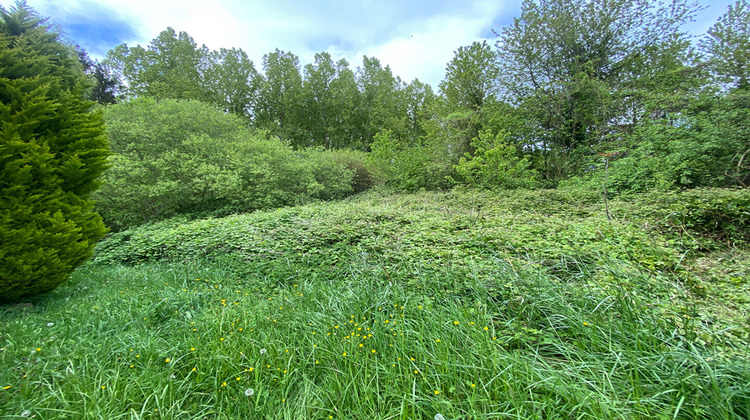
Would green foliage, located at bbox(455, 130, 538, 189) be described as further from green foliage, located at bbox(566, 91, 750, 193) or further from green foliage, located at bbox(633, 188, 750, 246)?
green foliage, located at bbox(633, 188, 750, 246)

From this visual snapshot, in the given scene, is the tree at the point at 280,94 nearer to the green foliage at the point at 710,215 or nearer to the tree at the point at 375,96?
the tree at the point at 375,96

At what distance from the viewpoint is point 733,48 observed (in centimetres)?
694

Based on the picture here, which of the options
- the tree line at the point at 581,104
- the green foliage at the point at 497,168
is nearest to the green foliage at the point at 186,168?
the tree line at the point at 581,104

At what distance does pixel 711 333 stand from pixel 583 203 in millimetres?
5850

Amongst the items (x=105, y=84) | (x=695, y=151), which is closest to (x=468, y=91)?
(x=695, y=151)

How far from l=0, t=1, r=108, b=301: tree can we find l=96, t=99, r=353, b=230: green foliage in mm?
5728

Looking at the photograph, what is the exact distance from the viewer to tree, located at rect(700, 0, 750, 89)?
674 centimetres

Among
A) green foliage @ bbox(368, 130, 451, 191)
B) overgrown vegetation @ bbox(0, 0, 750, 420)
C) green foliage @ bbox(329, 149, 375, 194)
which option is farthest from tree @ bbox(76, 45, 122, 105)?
green foliage @ bbox(368, 130, 451, 191)

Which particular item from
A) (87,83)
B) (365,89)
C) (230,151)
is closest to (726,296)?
(87,83)

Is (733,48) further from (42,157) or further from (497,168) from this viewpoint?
(42,157)

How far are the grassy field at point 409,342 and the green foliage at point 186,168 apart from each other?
6.66 m

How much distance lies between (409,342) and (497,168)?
28.7ft

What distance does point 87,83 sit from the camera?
3.35 meters

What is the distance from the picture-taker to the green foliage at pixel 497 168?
9.02 metres
